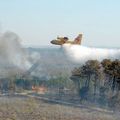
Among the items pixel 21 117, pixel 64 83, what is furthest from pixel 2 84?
pixel 21 117

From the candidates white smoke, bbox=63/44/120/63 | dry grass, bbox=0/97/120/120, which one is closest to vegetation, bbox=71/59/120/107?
white smoke, bbox=63/44/120/63

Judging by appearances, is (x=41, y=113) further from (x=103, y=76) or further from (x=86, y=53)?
(x=86, y=53)

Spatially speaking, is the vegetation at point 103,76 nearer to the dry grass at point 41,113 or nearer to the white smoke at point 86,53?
the white smoke at point 86,53

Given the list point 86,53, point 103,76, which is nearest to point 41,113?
point 103,76

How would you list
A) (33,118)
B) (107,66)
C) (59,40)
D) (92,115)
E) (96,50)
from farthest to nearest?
(96,50)
(59,40)
(107,66)
(92,115)
(33,118)

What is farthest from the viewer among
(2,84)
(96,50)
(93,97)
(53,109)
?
(96,50)

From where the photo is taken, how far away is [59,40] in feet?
357

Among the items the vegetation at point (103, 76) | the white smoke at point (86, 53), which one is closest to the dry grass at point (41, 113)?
the vegetation at point (103, 76)

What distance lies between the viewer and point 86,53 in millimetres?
130500

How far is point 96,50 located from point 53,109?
6606 cm

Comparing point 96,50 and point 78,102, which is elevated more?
point 96,50

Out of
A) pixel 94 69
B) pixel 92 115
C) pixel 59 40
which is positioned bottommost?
pixel 92 115

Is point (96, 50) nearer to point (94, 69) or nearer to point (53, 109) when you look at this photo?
point (94, 69)

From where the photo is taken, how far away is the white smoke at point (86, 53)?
114 meters
